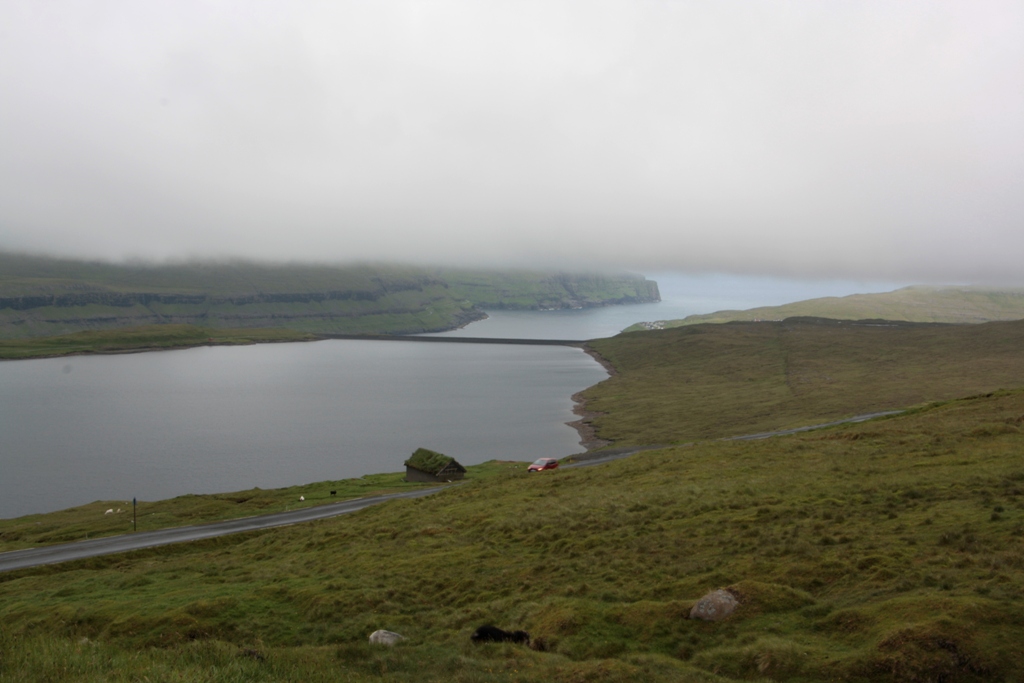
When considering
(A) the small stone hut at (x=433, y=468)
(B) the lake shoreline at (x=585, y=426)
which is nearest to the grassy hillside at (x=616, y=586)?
(A) the small stone hut at (x=433, y=468)

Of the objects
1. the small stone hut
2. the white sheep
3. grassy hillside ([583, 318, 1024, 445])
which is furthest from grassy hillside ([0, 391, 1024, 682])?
grassy hillside ([583, 318, 1024, 445])

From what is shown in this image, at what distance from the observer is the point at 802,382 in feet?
453

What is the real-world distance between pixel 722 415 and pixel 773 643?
9628 centimetres

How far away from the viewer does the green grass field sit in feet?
49.1

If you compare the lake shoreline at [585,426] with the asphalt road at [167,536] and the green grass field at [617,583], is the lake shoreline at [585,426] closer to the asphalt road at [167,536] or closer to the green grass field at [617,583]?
the asphalt road at [167,536]

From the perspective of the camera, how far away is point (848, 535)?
2320 cm

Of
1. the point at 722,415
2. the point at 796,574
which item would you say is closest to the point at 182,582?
the point at 796,574

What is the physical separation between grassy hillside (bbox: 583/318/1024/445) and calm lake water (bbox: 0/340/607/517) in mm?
13323

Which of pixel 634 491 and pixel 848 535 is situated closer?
pixel 848 535


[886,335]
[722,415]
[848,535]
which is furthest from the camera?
[886,335]

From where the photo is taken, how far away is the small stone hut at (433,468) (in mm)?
66188

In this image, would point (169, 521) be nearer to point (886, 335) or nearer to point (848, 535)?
point (848, 535)

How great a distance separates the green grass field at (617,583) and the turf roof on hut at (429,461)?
A: 19825 mm

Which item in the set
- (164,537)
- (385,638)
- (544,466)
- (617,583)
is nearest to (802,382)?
(544,466)
